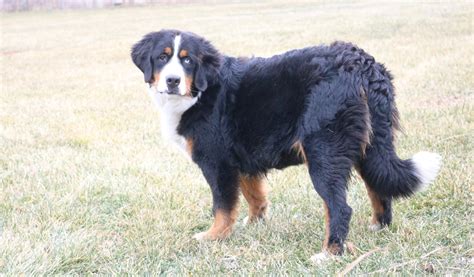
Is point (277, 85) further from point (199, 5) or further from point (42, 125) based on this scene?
point (199, 5)

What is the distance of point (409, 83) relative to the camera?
982cm

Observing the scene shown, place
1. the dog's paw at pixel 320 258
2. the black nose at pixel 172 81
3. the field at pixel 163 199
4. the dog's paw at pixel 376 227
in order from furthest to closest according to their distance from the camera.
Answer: the dog's paw at pixel 376 227 → the black nose at pixel 172 81 → the field at pixel 163 199 → the dog's paw at pixel 320 258

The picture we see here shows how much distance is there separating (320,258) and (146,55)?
1.84 m

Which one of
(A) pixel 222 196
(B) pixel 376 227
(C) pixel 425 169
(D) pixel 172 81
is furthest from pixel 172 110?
(C) pixel 425 169

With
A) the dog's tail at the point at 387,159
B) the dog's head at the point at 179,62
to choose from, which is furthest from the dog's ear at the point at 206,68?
the dog's tail at the point at 387,159

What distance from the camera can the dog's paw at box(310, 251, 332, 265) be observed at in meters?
3.48

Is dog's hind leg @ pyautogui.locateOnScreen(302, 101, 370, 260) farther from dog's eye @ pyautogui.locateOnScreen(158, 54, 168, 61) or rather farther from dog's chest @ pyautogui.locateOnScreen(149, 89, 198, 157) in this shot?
dog's eye @ pyautogui.locateOnScreen(158, 54, 168, 61)

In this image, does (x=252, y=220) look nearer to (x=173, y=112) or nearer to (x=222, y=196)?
(x=222, y=196)

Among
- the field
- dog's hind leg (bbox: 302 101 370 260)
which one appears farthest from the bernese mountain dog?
the field

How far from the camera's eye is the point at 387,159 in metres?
3.69

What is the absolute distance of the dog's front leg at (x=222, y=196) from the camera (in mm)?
4043

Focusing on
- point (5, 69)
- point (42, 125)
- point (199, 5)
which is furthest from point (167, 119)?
point (199, 5)

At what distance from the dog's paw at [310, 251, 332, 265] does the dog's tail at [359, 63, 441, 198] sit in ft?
1.88

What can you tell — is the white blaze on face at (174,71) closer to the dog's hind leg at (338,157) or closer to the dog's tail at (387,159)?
Answer: the dog's hind leg at (338,157)
